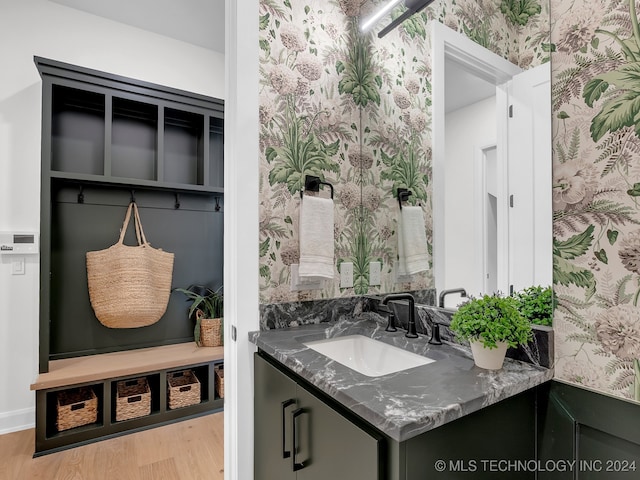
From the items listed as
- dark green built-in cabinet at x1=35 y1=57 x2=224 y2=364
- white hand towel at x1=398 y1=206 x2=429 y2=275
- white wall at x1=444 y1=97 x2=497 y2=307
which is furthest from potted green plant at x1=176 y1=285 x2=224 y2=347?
white wall at x1=444 y1=97 x2=497 y2=307

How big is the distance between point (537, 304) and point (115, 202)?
2691 mm

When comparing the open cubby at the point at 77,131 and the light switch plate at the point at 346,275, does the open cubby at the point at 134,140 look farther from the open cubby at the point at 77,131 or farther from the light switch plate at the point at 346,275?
the light switch plate at the point at 346,275

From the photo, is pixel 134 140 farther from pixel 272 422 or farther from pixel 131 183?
pixel 272 422

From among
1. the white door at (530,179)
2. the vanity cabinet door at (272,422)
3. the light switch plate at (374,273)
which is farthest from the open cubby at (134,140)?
the white door at (530,179)

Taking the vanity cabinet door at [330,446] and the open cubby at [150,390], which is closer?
the vanity cabinet door at [330,446]

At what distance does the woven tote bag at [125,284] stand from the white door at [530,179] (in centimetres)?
235

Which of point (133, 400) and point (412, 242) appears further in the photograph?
point (133, 400)

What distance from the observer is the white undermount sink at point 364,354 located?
1219 millimetres

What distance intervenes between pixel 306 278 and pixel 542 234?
879mm

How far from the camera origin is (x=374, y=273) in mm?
1673

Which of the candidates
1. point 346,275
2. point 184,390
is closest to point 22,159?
point 184,390

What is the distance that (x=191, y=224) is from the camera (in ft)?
9.27

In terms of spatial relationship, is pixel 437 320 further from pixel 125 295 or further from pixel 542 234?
pixel 125 295

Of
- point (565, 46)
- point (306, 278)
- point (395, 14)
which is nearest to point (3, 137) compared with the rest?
point (306, 278)
